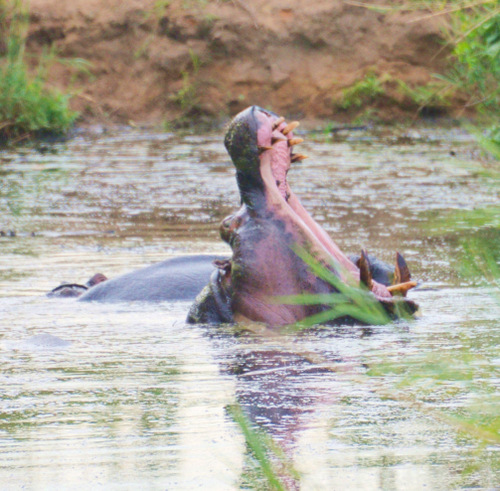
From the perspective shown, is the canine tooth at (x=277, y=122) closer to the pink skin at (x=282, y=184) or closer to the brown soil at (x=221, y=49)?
the pink skin at (x=282, y=184)

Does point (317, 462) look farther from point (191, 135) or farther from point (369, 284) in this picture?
point (191, 135)

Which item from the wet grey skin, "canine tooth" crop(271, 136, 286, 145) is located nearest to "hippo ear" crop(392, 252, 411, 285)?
"canine tooth" crop(271, 136, 286, 145)

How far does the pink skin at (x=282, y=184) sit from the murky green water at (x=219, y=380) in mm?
253

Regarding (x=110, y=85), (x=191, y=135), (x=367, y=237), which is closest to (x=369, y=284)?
(x=367, y=237)

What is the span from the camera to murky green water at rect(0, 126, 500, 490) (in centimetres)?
241

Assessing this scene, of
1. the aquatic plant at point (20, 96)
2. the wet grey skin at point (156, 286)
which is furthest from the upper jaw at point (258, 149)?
the aquatic plant at point (20, 96)

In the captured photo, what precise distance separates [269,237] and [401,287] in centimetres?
45

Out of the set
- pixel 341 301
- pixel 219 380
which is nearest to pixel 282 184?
pixel 219 380

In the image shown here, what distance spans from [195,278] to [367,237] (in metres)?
1.69

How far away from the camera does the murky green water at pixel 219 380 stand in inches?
95.0

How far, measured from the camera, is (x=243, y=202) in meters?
3.84

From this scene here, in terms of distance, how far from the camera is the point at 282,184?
3.82m

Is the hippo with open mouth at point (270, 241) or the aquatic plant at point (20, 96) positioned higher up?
the aquatic plant at point (20, 96)

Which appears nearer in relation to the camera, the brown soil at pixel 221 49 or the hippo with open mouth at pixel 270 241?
the hippo with open mouth at pixel 270 241
